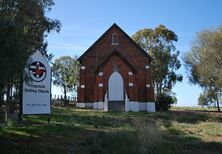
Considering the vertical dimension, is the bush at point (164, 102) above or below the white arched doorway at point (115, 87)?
below

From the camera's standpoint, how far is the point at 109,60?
126 ft

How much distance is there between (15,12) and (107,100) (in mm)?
20176

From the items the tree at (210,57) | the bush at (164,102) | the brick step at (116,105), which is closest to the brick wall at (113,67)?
the brick step at (116,105)

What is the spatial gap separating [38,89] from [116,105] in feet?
73.8

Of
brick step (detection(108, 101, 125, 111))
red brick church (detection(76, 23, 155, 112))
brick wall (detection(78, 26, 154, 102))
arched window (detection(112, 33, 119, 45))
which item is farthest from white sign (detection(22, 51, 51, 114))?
arched window (detection(112, 33, 119, 45))

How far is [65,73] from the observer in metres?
70.8

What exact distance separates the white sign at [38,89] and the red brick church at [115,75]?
20502 millimetres

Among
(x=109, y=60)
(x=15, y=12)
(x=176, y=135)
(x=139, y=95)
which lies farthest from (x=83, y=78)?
(x=176, y=135)

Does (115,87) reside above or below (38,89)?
above

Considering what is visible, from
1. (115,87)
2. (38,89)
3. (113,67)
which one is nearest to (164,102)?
(115,87)

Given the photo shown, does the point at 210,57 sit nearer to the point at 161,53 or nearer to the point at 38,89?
the point at 161,53

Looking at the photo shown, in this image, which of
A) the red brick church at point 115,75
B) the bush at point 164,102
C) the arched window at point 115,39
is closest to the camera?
the red brick church at point 115,75

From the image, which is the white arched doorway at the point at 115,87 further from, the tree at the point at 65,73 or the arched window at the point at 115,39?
the tree at the point at 65,73

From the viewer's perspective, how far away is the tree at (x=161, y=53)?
5919 centimetres
